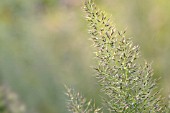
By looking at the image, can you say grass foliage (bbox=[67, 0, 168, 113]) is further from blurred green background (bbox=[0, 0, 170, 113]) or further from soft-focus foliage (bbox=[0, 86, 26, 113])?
blurred green background (bbox=[0, 0, 170, 113])

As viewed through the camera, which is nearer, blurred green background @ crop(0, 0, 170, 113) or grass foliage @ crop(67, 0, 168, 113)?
grass foliage @ crop(67, 0, 168, 113)

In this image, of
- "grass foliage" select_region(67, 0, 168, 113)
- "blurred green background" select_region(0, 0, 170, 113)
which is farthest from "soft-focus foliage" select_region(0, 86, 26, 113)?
"grass foliage" select_region(67, 0, 168, 113)

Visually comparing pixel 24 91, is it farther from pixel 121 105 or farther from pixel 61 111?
pixel 121 105

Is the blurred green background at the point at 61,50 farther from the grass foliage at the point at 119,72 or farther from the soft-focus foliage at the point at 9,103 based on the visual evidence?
the grass foliage at the point at 119,72

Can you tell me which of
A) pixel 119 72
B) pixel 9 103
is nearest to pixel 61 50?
pixel 9 103

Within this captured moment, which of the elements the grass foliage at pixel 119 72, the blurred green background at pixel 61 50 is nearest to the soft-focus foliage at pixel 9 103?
the blurred green background at pixel 61 50

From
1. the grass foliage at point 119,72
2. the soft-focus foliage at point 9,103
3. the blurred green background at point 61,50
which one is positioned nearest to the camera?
the grass foliage at point 119,72

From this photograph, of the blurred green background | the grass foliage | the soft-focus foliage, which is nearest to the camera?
the grass foliage

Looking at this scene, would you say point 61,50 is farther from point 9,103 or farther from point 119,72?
point 119,72

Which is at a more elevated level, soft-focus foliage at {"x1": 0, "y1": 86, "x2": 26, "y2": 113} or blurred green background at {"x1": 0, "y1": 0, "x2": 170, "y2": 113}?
blurred green background at {"x1": 0, "y1": 0, "x2": 170, "y2": 113}

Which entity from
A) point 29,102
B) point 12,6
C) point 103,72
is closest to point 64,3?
point 12,6
